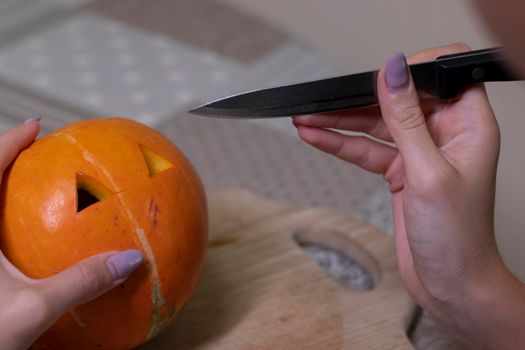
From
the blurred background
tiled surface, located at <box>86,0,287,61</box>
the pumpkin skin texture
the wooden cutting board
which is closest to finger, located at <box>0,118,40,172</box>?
the pumpkin skin texture

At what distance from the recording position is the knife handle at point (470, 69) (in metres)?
0.93

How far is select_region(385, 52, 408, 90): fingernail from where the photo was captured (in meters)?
0.91

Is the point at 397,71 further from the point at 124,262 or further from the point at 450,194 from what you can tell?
the point at 124,262

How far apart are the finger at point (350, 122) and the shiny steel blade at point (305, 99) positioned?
0.17 feet

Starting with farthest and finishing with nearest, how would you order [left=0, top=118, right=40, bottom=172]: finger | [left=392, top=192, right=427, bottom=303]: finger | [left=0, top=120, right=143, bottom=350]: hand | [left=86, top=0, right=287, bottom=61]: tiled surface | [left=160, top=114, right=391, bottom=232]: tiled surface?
[left=86, top=0, right=287, bottom=61]: tiled surface
[left=160, top=114, right=391, bottom=232]: tiled surface
[left=392, top=192, right=427, bottom=303]: finger
[left=0, top=118, right=40, bottom=172]: finger
[left=0, top=120, right=143, bottom=350]: hand

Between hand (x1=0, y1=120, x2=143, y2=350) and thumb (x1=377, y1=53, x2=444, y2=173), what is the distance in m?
0.35

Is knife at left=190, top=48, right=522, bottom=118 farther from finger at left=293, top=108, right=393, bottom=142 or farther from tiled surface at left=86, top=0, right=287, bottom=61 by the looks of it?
tiled surface at left=86, top=0, right=287, bottom=61

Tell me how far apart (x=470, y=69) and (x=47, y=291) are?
57 centimetres

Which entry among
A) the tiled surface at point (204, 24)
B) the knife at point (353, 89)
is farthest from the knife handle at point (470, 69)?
the tiled surface at point (204, 24)

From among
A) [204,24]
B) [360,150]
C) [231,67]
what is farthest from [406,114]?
[204,24]

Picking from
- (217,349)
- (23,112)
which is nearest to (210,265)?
(217,349)

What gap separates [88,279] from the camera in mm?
875

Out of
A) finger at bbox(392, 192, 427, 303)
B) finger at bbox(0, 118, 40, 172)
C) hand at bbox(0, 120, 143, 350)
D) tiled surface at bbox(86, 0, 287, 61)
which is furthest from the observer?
tiled surface at bbox(86, 0, 287, 61)

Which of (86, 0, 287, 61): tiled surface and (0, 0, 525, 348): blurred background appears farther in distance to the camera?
(86, 0, 287, 61): tiled surface
